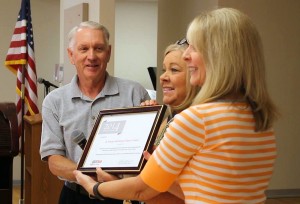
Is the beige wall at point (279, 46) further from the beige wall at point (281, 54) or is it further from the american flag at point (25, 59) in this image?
the american flag at point (25, 59)

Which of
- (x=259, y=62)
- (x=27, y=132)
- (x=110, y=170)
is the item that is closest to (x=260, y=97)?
(x=259, y=62)

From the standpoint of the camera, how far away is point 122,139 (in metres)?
1.73

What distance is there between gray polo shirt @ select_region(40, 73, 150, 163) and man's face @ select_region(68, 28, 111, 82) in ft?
0.29

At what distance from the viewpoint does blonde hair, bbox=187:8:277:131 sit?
130 cm

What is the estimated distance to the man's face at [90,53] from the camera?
2229mm

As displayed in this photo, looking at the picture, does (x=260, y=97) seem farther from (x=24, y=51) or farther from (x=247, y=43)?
(x=24, y=51)

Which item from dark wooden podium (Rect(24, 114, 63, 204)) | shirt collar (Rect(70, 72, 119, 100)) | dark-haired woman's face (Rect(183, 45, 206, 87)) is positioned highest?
dark-haired woman's face (Rect(183, 45, 206, 87))

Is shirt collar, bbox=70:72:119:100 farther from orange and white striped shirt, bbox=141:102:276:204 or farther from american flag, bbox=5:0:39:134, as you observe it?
american flag, bbox=5:0:39:134

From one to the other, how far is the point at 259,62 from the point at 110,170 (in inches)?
24.5

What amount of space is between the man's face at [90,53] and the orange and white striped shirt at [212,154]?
98cm

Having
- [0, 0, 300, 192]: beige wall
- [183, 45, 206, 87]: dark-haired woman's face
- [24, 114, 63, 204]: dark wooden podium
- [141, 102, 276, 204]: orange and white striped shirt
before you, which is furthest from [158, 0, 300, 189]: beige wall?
[141, 102, 276, 204]: orange and white striped shirt

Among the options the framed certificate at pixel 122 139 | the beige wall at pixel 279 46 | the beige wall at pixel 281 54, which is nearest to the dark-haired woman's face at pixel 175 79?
the framed certificate at pixel 122 139

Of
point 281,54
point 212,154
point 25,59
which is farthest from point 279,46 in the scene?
point 212,154

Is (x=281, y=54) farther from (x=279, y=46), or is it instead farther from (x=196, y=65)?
(x=196, y=65)
